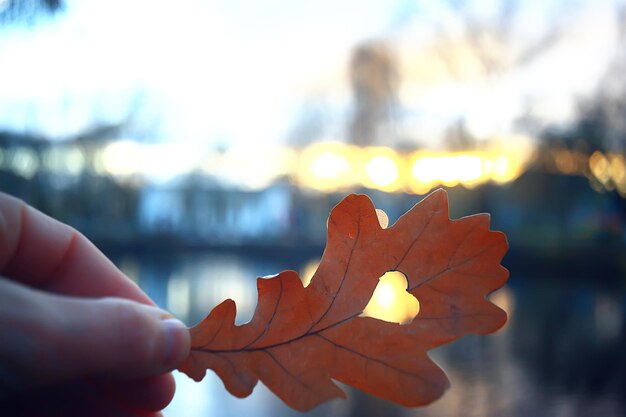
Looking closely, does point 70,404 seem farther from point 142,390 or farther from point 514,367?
point 514,367

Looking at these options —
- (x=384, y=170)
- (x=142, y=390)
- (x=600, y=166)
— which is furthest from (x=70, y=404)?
(x=600, y=166)

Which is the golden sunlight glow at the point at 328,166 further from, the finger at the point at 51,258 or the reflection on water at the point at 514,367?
the finger at the point at 51,258

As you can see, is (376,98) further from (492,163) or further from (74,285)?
(74,285)

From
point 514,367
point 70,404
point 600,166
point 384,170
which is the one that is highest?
point 600,166

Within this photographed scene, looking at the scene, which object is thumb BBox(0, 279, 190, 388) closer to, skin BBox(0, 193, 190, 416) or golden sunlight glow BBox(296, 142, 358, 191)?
skin BBox(0, 193, 190, 416)

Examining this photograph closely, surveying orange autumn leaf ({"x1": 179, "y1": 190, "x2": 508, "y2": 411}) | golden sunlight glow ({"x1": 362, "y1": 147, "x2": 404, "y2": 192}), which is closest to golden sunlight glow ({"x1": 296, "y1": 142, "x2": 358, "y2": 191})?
golden sunlight glow ({"x1": 362, "y1": 147, "x2": 404, "y2": 192})

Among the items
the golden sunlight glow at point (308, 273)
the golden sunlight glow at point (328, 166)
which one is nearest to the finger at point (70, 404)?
the golden sunlight glow at point (308, 273)

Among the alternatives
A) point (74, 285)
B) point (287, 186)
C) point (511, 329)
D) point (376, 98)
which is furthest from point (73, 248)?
point (287, 186)
